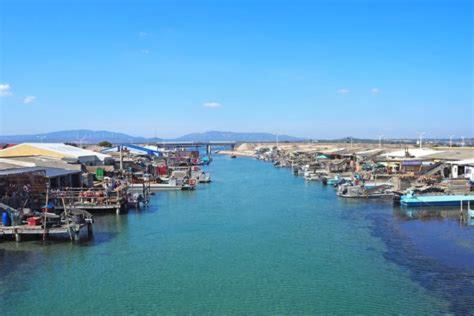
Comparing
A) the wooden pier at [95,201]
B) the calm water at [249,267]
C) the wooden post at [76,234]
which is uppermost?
the wooden pier at [95,201]

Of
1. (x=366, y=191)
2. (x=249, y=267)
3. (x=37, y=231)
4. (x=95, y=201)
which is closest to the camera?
(x=249, y=267)

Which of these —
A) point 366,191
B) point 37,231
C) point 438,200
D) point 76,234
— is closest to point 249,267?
point 76,234

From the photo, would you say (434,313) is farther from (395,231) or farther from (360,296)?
(395,231)

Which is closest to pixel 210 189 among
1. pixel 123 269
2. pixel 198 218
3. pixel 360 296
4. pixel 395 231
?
pixel 198 218

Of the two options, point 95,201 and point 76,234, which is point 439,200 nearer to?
point 95,201

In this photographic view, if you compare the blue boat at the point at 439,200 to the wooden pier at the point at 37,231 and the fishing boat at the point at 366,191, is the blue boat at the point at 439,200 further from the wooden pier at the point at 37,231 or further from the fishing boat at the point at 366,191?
the wooden pier at the point at 37,231

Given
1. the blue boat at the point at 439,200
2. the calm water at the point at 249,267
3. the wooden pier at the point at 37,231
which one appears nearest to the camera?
the calm water at the point at 249,267

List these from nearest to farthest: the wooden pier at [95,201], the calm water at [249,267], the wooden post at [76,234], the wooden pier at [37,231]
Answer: the calm water at [249,267]
the wooden pier at [37,231]
the wooden post at [76,234]
the wooden pier at [95,201]

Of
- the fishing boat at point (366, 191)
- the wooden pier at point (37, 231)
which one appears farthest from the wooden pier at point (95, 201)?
the fishing boat at point (366, 191)
